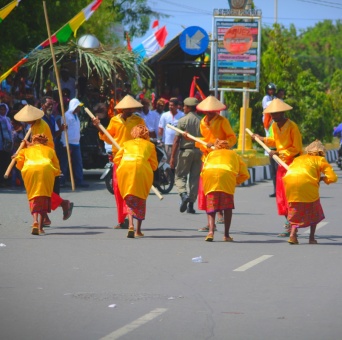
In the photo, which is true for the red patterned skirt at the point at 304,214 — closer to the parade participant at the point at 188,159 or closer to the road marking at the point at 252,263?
the road marking at the point at 252,263

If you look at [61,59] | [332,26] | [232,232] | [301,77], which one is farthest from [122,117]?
[332,26]

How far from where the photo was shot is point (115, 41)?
4950 cm

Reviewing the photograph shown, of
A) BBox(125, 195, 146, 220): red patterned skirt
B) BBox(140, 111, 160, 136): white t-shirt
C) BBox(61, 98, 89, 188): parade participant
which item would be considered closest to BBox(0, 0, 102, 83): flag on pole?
BBox(61, 98, 89, 188): parade participant

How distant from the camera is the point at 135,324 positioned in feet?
26.1

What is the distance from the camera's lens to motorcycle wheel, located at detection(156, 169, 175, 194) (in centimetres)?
2045

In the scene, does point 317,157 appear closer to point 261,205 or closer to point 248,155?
point 261,205

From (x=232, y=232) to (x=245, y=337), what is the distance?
685 cm

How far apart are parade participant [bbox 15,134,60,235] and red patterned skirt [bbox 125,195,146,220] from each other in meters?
1.05

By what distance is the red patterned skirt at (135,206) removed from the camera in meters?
13.3

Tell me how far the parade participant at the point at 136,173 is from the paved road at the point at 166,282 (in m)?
0.36

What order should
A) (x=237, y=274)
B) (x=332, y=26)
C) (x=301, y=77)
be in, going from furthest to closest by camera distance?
(x=332, y=26) → (x=301, y=77) → (x=237, y=274)

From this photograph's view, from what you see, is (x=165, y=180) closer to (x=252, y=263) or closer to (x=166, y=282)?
(x=252, y=263)

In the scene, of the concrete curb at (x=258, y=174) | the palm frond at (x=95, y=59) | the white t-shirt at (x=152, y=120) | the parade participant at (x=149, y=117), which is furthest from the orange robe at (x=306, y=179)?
the white t-shirt at (x=152, y=120)

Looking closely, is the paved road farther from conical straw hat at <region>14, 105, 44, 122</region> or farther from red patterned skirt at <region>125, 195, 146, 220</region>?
conical straw hat at <region>14, 105, 44, 122</region>
